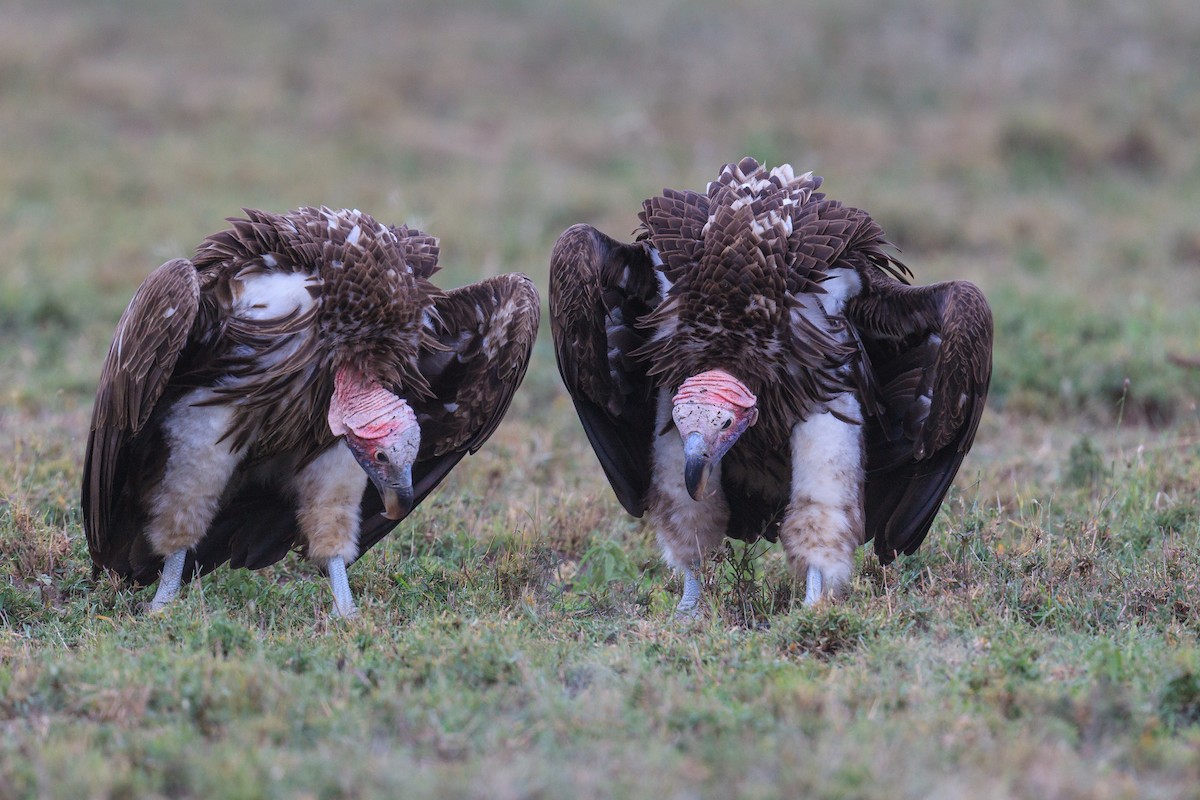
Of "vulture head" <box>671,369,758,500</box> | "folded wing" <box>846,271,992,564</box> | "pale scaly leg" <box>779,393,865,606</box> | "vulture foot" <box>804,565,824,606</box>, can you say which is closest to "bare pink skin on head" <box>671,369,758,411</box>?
"vulture head" <box>671,369,758,500</box>

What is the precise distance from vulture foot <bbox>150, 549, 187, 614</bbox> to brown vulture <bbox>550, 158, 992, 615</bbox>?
158cm

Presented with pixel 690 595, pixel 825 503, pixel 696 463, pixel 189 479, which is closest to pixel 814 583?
pixel 825 503

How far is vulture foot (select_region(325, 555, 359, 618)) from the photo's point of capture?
4.93m

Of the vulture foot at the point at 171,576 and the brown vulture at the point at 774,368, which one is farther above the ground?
the brown vulture at the point at 774,368

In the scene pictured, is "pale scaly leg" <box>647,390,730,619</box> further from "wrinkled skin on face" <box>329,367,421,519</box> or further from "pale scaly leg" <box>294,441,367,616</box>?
"pale scaly leg" <box>294,441,367,616</box>

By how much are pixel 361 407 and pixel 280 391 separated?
30 cm

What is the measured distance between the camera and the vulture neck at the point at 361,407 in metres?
4.80

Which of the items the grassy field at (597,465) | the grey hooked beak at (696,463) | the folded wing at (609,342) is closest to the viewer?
the grassy field at (597,465)

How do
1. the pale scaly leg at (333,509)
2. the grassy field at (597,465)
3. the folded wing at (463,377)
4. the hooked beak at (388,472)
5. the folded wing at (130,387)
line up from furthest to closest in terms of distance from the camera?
the folded wing at (463,377)
the pale scaly leg at (333,509)
the hooked beak at (388,472)
the folded wing at (130,387)
the grassy field at (597,465)

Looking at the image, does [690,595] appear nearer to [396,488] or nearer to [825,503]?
[825,503]

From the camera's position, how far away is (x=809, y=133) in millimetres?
14219

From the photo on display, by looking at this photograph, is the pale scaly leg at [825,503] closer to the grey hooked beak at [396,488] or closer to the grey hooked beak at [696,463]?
the grey hooked beak at [696,463]

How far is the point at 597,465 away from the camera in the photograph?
683 cm

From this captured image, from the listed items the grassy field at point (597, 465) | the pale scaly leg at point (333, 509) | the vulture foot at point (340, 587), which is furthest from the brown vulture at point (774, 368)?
the vulture foot at point (340, 587)
